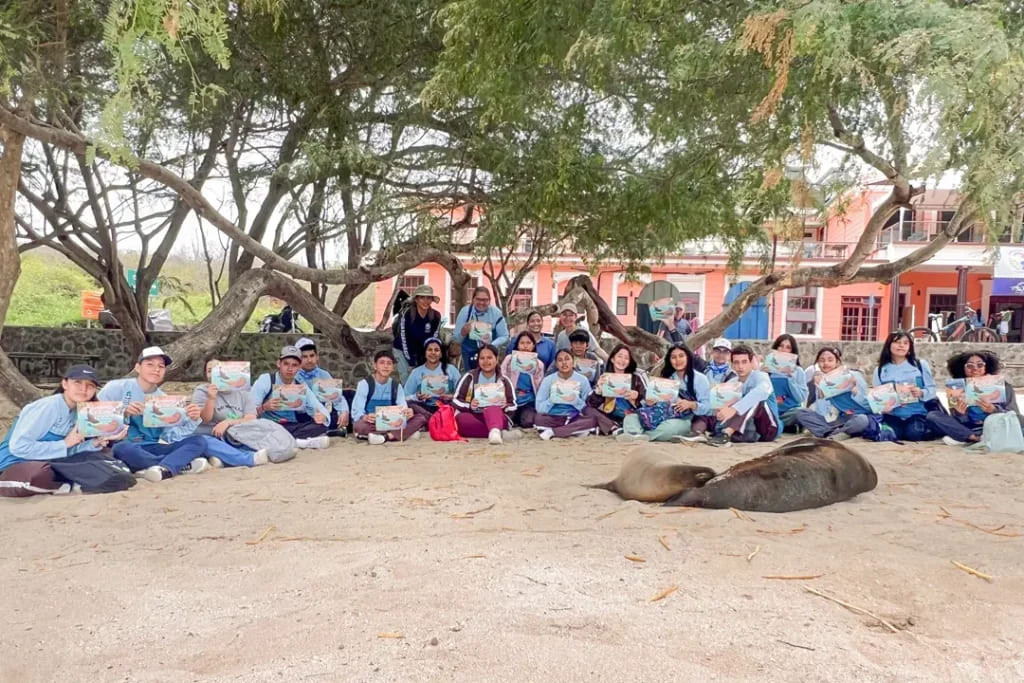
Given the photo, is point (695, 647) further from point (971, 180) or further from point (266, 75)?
point (266, 75)

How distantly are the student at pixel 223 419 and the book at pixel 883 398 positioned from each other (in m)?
5.49

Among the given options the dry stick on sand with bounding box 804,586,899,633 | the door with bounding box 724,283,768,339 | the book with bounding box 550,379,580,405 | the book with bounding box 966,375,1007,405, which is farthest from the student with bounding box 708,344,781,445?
the door with bounding box 724,283,768,339

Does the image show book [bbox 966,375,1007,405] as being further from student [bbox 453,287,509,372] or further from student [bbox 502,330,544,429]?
student [bbox 453,287,509,372]

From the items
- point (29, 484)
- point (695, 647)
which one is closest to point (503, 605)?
point (695, 647)

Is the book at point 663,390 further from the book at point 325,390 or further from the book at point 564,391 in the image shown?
the book at point 325,390

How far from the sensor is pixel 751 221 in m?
9.46

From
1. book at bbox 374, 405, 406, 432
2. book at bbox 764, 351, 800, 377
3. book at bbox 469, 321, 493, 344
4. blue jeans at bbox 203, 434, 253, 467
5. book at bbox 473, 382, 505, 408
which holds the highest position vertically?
book at bbox 469, 321, 493, 344

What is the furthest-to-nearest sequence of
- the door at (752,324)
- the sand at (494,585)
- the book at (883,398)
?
the door at (752,324) < the book at (883,398) < the sand at (494,585)

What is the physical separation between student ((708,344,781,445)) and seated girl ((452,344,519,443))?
194cm

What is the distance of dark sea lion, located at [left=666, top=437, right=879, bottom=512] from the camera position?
4.23 meters

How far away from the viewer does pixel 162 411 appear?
5543mm

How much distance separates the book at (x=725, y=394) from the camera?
688 cm

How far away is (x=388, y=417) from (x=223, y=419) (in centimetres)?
142

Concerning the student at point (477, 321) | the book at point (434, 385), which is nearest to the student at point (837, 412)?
the student at point (477, 321)
